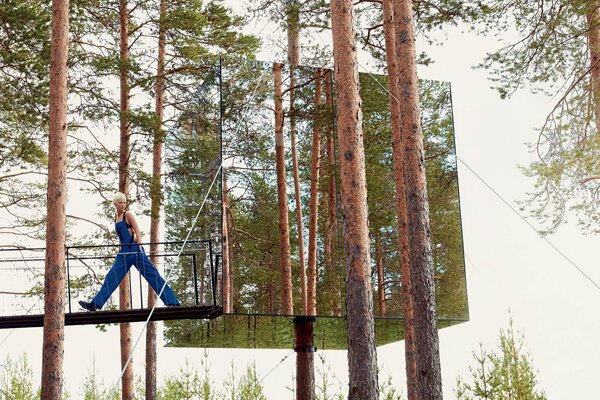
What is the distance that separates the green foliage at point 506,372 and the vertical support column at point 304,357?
10.3 ft

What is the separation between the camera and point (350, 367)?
7992mm

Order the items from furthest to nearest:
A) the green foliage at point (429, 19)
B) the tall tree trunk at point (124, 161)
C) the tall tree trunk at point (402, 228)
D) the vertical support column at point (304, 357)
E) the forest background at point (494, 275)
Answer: the forest background at point (494, 275) → the tall tree trunk at point (124, 161) → the green foliage at point (429, 19) → the vertical support column at point (304, 357) → the tall tree trunk at point (402, 228)

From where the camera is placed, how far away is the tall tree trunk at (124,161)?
40.3 feet

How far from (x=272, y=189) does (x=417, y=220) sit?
7.01 feet

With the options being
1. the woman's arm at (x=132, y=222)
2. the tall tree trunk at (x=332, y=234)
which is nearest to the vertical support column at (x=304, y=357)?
the tall tree trunk at (x=332, y=234)

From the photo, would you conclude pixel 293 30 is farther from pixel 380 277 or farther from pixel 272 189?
pixel 380 277

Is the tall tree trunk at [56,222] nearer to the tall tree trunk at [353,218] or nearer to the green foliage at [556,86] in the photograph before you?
the tall tree trunk at [353,218]

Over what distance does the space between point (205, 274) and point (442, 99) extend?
13.7 ft

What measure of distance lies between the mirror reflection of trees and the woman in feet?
4.99

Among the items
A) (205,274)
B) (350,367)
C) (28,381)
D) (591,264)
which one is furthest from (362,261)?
(591,264)

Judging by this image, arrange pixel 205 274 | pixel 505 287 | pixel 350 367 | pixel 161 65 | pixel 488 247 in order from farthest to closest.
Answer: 1. pixel 488 247
2. pixel 505 287
3. pixel 161 65
4. pixel 205 274
5. pixel 350 367

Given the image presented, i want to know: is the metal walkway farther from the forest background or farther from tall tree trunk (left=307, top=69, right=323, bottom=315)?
the forest background

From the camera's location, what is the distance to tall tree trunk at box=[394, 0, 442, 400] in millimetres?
8328

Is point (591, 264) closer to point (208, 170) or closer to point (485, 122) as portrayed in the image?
point (485, 122)
